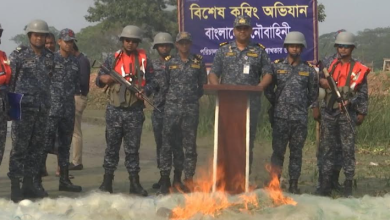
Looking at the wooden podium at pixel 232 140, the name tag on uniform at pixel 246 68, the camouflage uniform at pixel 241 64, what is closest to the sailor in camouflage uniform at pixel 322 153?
the camouflage uniform at pixel 241 64

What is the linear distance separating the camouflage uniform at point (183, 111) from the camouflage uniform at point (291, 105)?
0.92 meters

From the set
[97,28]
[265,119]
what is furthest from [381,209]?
[97,28]

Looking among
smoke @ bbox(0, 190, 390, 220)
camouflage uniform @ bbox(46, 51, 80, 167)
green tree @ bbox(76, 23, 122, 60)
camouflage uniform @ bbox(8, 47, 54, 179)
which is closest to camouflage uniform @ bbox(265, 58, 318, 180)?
smoke @ bbox(0, 190, 390, 220)

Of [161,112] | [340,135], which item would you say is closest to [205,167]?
[161,112]

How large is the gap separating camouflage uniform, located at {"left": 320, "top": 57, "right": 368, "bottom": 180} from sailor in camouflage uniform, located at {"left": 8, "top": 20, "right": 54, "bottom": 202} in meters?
3.35

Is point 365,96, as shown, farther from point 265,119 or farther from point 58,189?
point 58,189

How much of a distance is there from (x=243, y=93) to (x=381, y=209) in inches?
67.1

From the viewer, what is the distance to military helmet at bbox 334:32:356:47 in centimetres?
751

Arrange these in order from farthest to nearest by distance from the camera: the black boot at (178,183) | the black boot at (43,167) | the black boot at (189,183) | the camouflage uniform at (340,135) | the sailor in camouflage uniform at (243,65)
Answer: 1. the black boot at (43,167)
2. the black boot at (178,183)
3. the camouflage uniform at (340,135)
4. the black boot at (189,183)
5. the sailor in camouflage uniform at (243,65)

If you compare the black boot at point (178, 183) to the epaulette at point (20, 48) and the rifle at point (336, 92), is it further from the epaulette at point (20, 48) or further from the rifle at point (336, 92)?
the epaulette at point (20, 48)

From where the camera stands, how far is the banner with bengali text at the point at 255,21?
10297mm

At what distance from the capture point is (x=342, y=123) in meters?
7.59

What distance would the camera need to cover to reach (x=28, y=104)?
7.14 metres

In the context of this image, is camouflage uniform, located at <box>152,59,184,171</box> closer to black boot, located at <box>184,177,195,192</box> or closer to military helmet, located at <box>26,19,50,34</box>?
black boot, located at <box>184,177,195,192</box>
